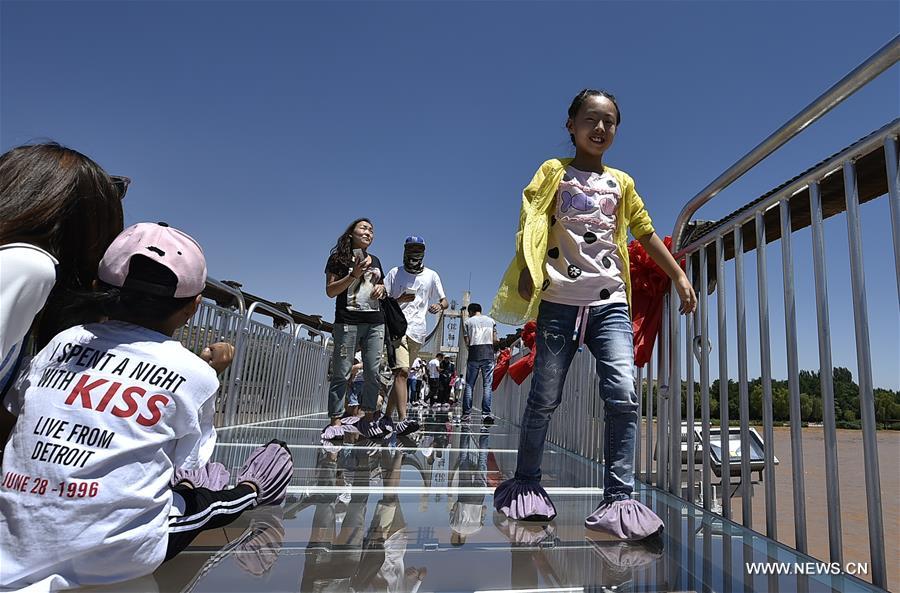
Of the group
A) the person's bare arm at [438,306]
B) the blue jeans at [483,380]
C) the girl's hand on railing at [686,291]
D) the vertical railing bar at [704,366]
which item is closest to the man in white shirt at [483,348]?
the blue jeans at [483,380]

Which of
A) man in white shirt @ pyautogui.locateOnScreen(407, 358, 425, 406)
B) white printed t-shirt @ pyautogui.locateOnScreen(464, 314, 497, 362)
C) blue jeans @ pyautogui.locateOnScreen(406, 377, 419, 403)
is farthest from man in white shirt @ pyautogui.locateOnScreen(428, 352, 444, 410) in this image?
white printed t-shirt @ pyautogui.locateOnScreen(464, 314, 497, 362)

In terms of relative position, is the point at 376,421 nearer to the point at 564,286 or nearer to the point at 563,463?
the point at 563,463

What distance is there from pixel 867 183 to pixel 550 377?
3.78 feet

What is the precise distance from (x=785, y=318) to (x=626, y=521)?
856 millimetres

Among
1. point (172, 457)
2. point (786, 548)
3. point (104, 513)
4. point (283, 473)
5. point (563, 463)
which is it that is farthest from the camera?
point (563, 463)

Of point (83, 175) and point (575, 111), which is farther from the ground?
point (575, 111)

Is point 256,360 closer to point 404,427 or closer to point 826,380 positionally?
point 404,427

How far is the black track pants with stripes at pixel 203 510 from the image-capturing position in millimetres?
1331

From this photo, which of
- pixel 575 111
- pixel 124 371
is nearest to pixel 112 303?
pixel 124 371

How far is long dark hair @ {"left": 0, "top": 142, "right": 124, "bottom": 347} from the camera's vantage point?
1.30 meters

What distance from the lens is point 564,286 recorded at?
82.5 inches

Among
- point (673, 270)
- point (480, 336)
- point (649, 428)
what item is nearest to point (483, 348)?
point (480, 336)

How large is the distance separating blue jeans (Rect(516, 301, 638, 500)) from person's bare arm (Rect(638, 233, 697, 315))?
0.83 ft

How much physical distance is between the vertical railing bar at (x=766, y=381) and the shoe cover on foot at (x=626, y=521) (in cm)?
43
